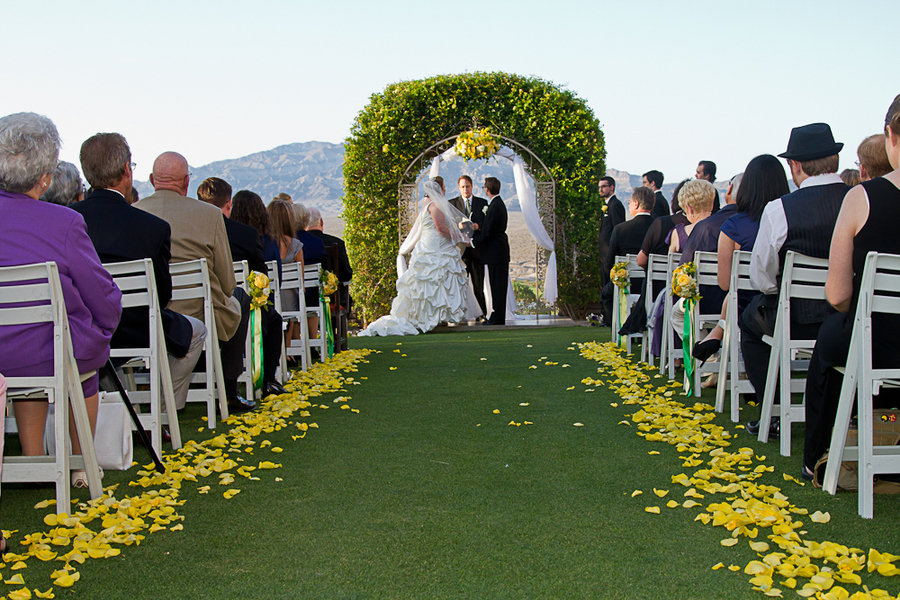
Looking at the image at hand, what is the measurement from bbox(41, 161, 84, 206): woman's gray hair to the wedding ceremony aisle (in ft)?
4.96

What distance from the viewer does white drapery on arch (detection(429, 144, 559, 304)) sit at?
13680 millimetres

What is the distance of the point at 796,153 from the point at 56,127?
351 centimetres

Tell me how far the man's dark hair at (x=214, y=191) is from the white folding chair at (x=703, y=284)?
10.9 ft

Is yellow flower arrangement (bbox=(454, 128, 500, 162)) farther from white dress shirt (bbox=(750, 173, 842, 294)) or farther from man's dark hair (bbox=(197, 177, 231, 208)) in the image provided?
white dress shirt (bbox=(750, 173, 842, 294))

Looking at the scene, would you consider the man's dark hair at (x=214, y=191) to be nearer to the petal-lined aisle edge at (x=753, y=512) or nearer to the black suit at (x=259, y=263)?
the black suit at (x=259, y=263)

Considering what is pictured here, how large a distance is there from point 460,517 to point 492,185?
9532 mm

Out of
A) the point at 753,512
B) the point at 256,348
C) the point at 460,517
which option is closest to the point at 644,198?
the point at 256,348

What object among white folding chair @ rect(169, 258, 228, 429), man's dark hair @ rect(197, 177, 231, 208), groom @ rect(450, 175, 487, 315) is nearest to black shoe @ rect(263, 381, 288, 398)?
white folding chair @ rect(169, 258, 228, 429)

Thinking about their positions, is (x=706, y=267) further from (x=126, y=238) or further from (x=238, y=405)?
(x=126, y=238)

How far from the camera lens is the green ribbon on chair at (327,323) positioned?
322 inches

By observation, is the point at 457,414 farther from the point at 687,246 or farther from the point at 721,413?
the point at 687,246

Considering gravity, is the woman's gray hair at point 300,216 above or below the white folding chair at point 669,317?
above

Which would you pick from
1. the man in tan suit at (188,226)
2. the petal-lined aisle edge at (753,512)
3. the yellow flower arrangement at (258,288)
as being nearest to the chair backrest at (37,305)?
the man in tan suit at (188,226)

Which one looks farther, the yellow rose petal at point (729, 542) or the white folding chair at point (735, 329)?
the white folding chair at point (735, 329)
